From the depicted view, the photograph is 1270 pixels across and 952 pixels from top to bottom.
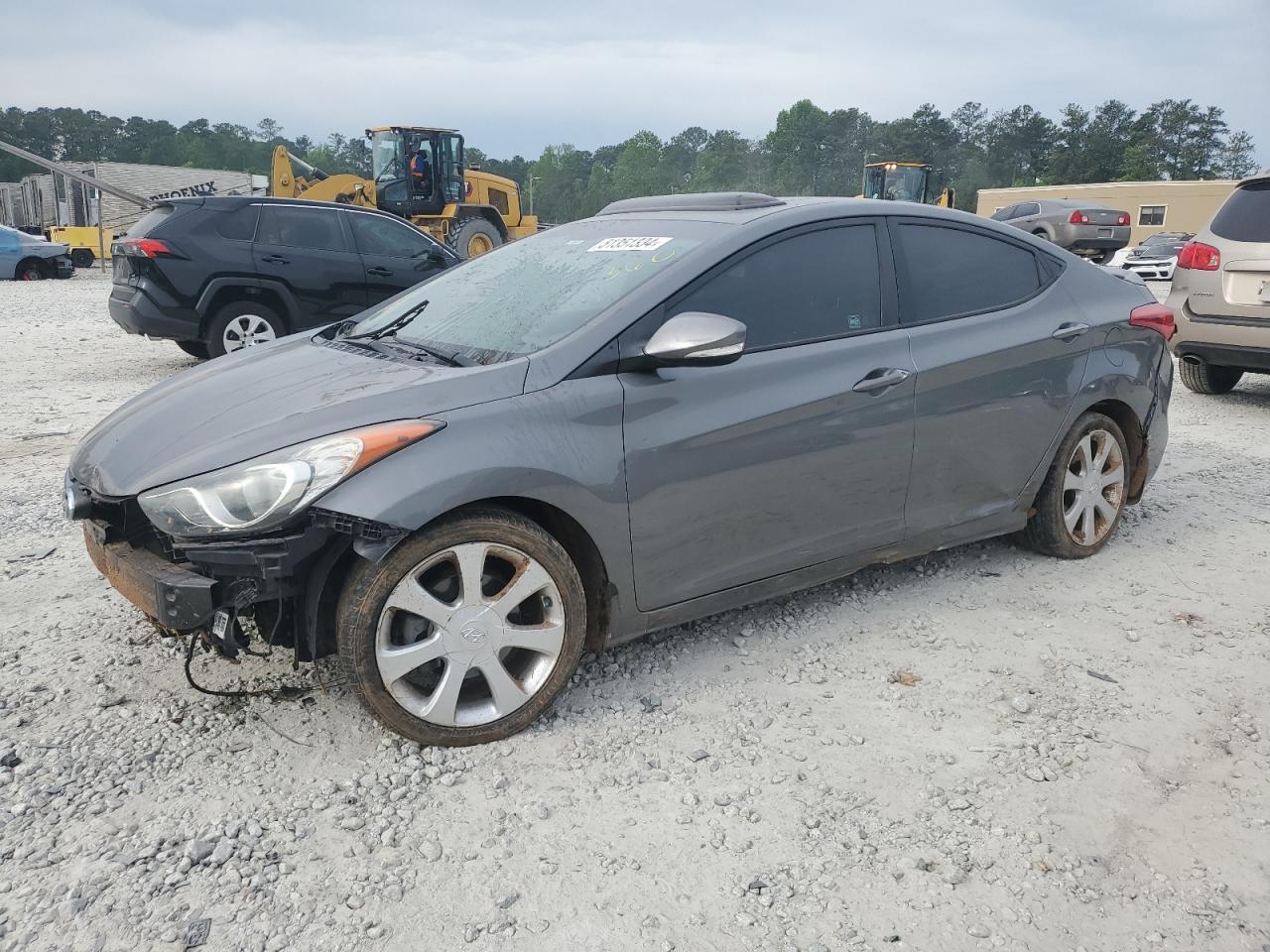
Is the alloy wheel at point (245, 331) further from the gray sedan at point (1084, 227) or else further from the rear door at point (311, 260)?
the gray sedan at point (1084, 227)

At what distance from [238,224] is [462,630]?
751cm

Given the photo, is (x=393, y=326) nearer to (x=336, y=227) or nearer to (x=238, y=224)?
(x=238, y=224)

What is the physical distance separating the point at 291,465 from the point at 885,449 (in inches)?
83.3

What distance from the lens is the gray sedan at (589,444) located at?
275 centimetres

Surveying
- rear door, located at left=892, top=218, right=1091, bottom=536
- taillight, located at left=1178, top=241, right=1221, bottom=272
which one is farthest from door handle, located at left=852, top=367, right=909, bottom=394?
taillight, located at left=1178, top=241, right=1221, bottom=272

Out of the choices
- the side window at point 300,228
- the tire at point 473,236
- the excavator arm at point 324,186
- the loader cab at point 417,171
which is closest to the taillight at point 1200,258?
the side window at point 300,228

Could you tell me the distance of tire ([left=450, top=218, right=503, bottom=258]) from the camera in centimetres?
1912

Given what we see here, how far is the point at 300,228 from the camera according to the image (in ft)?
30.9

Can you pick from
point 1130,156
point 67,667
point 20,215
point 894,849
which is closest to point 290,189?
point 67,667

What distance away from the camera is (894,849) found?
2.55m

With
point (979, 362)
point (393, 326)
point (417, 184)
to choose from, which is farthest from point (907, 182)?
point (393, 326)

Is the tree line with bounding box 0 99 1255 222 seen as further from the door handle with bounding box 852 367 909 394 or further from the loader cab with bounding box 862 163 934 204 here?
the door handle with bounding box 852 367 909 394

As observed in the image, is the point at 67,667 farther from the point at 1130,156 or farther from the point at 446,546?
the point at 1130,156

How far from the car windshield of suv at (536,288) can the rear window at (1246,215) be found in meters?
5.81
